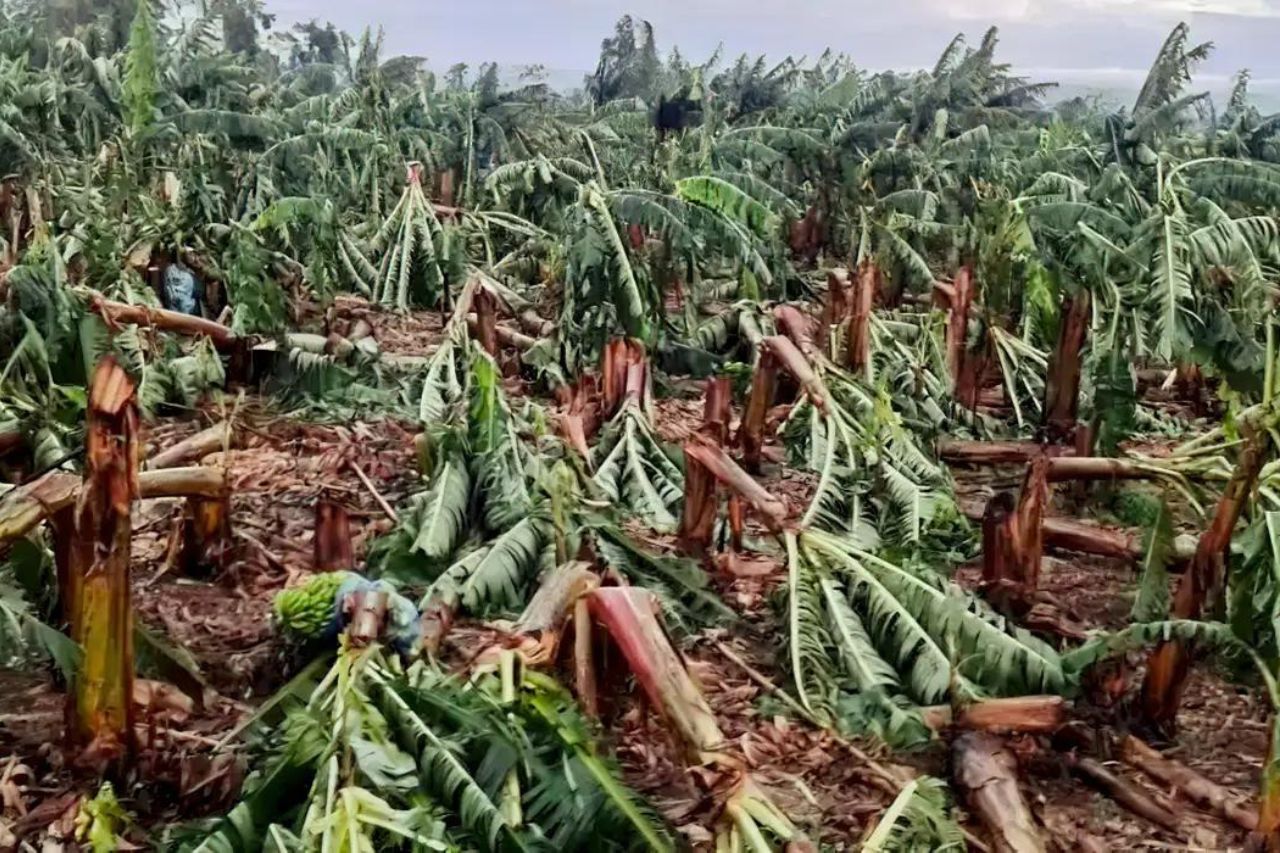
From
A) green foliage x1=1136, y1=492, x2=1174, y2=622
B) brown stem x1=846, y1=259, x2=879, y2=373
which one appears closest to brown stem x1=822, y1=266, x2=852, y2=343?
brown stem x1=846, y1=259, x2=879, y2=373

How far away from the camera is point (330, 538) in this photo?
4.61 metres

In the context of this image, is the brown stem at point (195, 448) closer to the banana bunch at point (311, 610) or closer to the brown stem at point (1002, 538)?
the banana bunch at point (311, 610)

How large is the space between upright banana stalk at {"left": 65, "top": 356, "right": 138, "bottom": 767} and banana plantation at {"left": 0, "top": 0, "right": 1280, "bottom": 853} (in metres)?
0.01

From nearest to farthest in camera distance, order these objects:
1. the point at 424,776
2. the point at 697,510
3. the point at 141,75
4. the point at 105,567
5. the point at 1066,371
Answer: the point at 424,776 → the point at 105,567 → the point at 697,510 → the point at 1066,371 → the point at 141,75

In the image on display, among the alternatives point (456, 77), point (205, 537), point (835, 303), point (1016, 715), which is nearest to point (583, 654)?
point (1016, 715)

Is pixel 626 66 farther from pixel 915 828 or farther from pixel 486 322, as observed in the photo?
pixel 915 828

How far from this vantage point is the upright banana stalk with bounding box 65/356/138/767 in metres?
2.85

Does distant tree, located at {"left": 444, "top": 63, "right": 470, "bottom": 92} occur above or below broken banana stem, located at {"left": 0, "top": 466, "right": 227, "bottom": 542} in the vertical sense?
above

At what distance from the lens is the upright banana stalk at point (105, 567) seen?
9.36 feet

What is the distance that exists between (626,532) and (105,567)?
2.63 metres

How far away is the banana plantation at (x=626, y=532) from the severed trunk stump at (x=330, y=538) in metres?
0.01

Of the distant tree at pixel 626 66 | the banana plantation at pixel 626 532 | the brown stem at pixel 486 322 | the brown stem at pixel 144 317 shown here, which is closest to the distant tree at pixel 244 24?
the distant tree at pixel 626 66

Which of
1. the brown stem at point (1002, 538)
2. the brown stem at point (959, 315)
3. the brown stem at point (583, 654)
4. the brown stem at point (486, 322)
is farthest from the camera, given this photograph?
the brown stem at point (486, 322)

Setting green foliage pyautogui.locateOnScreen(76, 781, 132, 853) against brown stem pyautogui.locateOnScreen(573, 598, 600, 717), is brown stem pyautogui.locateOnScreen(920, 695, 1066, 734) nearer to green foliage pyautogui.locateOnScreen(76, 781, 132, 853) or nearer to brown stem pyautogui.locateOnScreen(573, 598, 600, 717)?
brown stem pyautogui.locateOnScreen(573, 598, 600, 717)
